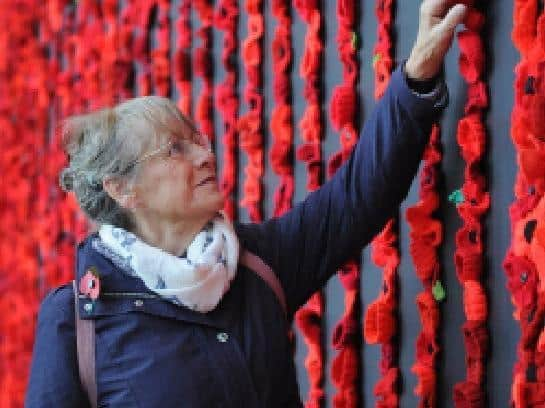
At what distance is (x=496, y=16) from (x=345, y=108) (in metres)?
0.23

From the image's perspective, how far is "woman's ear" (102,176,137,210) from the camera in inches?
37.2

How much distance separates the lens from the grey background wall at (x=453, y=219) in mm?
917

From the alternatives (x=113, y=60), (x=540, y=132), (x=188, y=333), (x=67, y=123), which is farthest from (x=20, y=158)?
(x=540, y=132)

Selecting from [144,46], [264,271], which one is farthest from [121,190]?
[144,46]

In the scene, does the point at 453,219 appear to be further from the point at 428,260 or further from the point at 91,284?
the point at 91,284

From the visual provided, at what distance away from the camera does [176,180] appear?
92 cm

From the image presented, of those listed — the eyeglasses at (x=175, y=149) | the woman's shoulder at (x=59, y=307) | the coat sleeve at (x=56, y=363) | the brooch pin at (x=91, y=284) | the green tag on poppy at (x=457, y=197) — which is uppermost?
the eyeglasses at (x=175, y=149)

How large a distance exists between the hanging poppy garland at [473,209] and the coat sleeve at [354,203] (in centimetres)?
7

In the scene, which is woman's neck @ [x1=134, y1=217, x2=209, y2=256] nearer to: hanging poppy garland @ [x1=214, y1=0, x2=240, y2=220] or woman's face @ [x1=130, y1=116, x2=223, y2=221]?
woman's face @ [x1=130, y1=116, x2=223, y2=221]

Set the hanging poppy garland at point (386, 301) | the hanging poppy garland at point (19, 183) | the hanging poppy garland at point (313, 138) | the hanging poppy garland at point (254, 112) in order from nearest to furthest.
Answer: the hanging poppy garland at point (386, 301), the hanging poppy garland at point (313, 138), the hanging poppy garland at point (254, 112), the hanging poppy garland at point (19, 183)

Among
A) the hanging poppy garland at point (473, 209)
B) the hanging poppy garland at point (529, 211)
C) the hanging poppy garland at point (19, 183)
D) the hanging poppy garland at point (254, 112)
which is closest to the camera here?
the hanging poppy garland at point (529, 211)

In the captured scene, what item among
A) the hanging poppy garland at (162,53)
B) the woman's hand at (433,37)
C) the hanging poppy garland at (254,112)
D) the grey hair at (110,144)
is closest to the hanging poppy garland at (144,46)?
the hanging poppy garland at (162,53)

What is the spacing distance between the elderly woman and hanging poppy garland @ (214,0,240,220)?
0.33m

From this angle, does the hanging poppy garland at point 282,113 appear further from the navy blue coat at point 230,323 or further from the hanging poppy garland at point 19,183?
the hanging poppy garland at point 19,183
